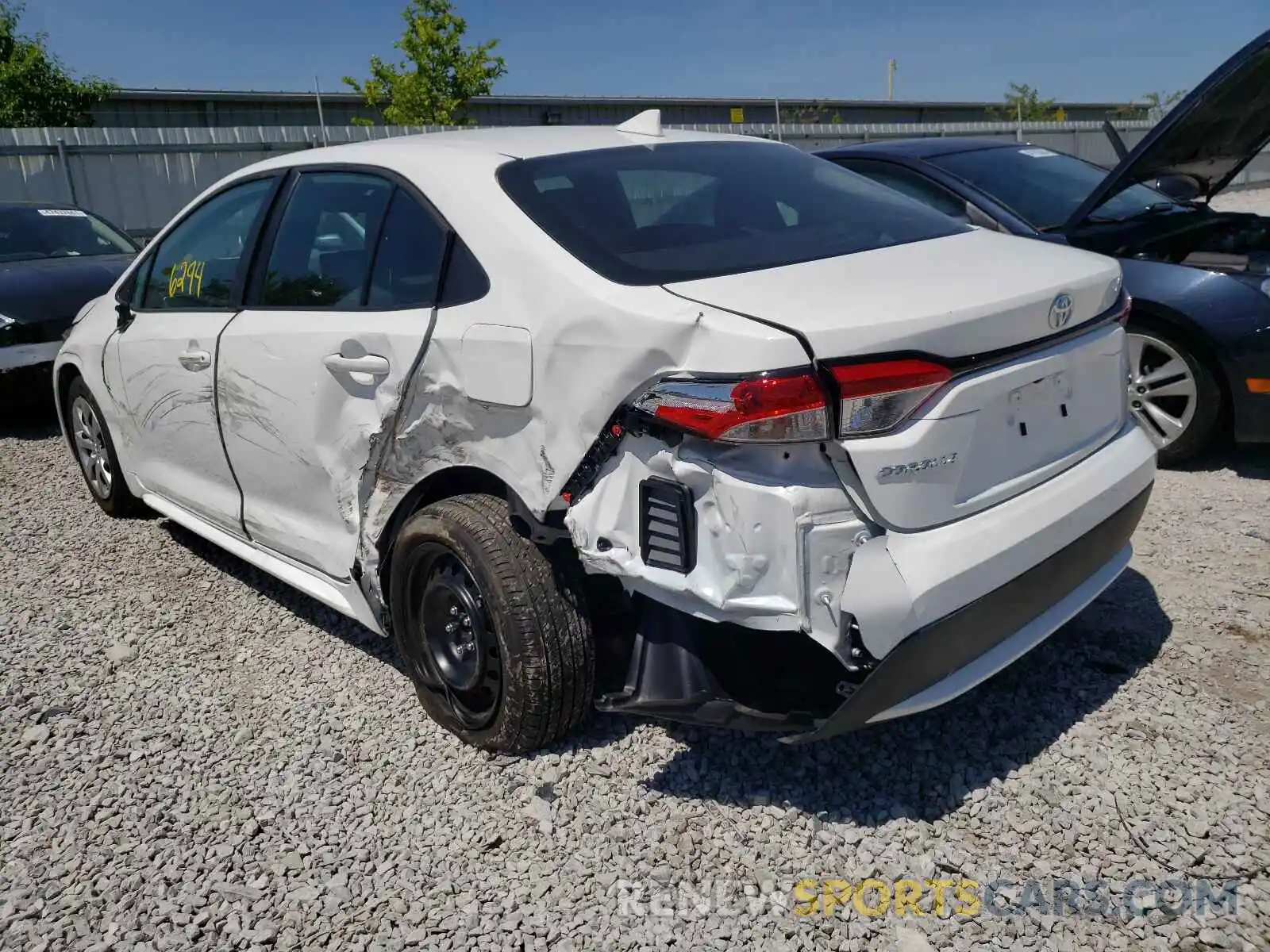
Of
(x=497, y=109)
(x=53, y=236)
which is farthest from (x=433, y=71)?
(x=53, y=236)

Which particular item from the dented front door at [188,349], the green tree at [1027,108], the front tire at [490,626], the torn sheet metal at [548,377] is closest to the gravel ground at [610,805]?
the front tire at [490,626]

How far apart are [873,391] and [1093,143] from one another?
83.7 ft

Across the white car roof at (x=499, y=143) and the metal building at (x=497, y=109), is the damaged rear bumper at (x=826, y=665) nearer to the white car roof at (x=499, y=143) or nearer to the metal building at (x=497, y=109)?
the white car roof at (x=499, y=143)

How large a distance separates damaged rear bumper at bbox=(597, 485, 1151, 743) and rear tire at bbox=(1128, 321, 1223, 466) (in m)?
2.32

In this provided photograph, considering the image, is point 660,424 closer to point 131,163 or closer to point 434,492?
point 434,492

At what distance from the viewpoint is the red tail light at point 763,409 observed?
203 centimetres

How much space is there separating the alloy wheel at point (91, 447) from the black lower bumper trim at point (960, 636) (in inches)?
157

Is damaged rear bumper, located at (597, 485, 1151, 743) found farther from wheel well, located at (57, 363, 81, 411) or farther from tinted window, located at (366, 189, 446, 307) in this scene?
wheel well, located at (57, 363, 81, 411)

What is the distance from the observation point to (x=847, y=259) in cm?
252

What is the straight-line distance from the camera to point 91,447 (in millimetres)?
5004

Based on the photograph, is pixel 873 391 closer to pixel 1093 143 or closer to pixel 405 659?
pixel 405 659

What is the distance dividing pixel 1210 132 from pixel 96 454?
5.47 m

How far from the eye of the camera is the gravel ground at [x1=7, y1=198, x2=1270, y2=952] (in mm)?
2262

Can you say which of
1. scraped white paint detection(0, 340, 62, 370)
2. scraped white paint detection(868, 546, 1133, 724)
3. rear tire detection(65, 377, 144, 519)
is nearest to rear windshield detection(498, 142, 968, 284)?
scraped white paint detection(868, 546, 1133, 724)
